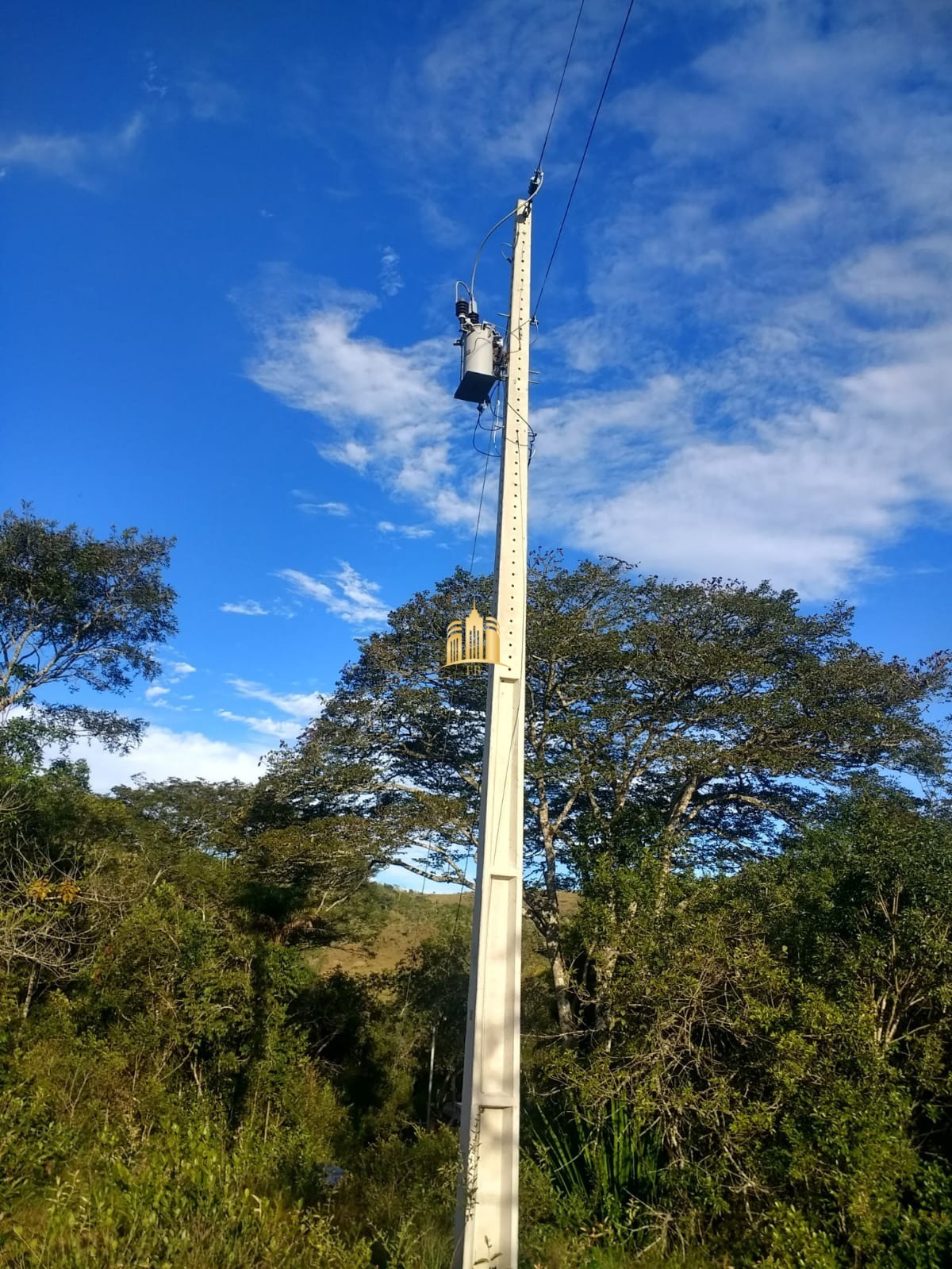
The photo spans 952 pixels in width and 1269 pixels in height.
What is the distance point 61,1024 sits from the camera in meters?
11.2

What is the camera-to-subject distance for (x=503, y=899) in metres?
4.71

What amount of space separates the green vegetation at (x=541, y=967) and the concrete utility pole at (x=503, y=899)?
44cm

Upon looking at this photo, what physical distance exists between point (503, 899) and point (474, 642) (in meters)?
1.50

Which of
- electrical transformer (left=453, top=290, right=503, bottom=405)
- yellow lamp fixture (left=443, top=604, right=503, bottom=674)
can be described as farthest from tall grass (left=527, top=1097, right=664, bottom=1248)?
electrical transformer (left=453, top=290, right=503, bottom=405)

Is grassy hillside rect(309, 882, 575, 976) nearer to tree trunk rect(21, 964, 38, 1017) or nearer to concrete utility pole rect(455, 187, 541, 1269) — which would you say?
tree trunk rect(21, 964, 38, 1017)

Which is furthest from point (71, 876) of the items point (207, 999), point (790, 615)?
point (790, 615)

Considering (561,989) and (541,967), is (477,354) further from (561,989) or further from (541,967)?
(541,967)

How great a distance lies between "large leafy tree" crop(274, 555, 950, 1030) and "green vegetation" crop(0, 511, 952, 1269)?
64 millimetres

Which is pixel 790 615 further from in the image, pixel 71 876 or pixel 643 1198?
pixel 71 876

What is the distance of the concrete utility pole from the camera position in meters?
4.18

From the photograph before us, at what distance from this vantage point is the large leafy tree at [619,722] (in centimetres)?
1205

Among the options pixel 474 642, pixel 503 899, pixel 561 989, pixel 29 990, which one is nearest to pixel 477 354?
pixel 474 642

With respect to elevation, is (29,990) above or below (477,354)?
below

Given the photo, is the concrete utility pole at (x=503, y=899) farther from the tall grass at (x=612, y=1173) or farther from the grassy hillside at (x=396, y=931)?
the grassy hillside at (x=396, y=931)
